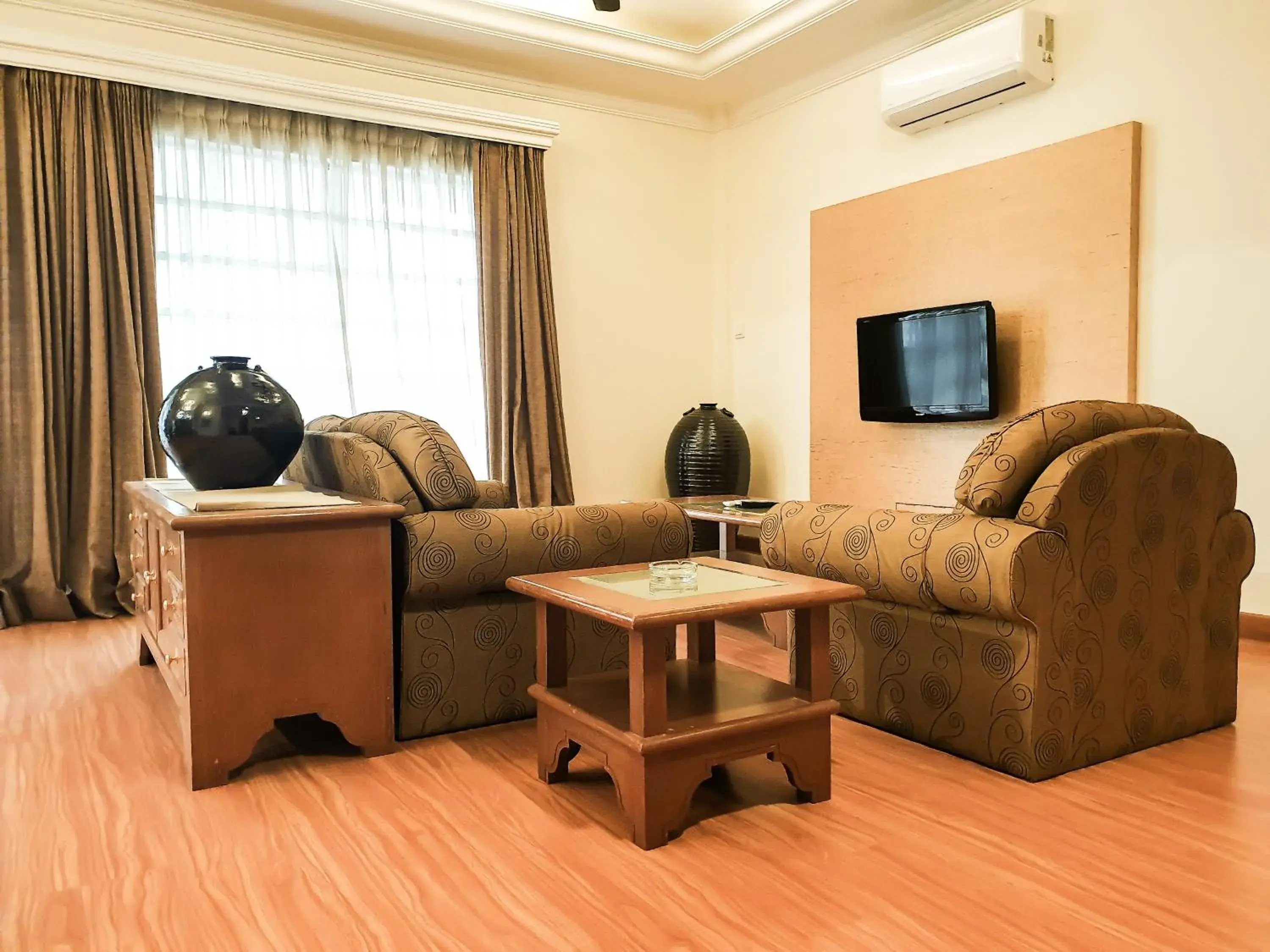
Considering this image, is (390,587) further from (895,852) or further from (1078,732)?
(1078,732)

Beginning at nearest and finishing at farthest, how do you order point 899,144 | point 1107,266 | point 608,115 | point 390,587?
point 390,587, point 1107,266, point 899,144, point 608,115

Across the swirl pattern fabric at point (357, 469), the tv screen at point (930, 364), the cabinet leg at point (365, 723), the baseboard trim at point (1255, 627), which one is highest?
the tv screen at point (930, 364)

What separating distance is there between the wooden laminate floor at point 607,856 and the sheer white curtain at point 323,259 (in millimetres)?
2579

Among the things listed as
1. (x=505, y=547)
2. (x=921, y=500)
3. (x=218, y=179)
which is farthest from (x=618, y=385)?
(x=505, y=547)

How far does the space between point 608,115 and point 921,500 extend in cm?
293

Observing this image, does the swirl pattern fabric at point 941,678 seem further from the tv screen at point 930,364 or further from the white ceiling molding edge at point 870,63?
the white ceiling molding edge at point 870,63

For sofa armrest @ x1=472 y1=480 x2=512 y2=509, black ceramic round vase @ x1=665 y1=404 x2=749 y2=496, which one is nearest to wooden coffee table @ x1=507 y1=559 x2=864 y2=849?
sofa armrest @ x1=472 y1=480 x2=512 y2=509

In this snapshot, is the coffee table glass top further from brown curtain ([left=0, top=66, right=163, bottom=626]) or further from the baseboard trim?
brown curtain ([left=0, top=66, right=163, bottom=626])

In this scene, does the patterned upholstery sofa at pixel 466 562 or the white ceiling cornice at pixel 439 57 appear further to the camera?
the white ceiling cornice at pixel 439 57

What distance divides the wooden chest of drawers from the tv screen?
9.91ft

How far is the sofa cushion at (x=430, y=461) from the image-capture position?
95.7 inches

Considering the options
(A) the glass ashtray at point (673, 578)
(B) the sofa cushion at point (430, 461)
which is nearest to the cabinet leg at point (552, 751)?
(A) the glass ashtray at point (673, 578)

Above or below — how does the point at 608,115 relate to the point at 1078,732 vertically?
above

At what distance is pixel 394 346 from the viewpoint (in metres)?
5.00
